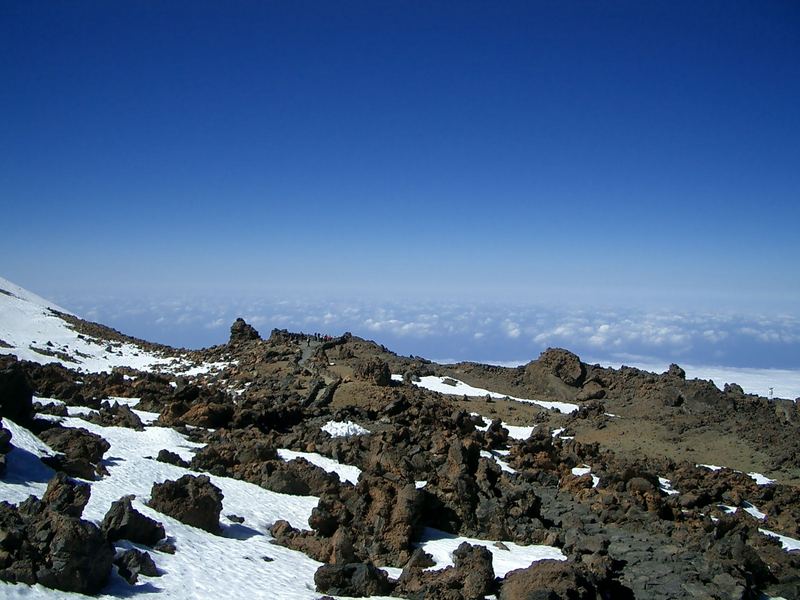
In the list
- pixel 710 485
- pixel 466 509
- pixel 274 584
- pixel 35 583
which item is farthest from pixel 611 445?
pixel 35 583

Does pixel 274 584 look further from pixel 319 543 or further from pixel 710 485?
pixel 710 485

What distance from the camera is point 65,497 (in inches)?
383

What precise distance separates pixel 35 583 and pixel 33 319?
163 feet

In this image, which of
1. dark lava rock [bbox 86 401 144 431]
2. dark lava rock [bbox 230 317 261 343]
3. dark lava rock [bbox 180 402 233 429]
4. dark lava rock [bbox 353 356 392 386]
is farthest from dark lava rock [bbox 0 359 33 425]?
dark lava rock [bbox 230 317 261 343]

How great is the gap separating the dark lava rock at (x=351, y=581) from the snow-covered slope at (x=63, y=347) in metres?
29.8

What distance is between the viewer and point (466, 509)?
1410 centimetres

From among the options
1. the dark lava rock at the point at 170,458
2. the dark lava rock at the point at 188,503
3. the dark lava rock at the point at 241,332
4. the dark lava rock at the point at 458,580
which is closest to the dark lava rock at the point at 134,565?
the dark lava rock at the point at 188,503

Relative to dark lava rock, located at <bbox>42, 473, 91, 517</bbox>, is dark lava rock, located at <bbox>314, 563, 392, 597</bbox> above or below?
below

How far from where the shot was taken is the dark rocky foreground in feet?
31.3

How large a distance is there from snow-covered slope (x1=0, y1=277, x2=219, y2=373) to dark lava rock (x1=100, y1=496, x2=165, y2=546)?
27901mm

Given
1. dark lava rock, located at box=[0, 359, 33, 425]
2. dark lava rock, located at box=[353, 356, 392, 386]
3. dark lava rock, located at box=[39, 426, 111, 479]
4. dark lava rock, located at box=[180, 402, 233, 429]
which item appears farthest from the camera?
dark lava rock, located at box=[353, 356, 392, 386]

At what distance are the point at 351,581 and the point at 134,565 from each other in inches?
136

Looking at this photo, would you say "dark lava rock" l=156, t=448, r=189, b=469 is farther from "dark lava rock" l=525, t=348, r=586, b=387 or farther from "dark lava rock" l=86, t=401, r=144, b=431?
"dark lava rock" l=525, t=348, r=586, b=387

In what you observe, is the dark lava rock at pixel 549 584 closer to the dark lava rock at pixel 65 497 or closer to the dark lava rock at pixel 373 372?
the dark lava rock at pixel 65 497
